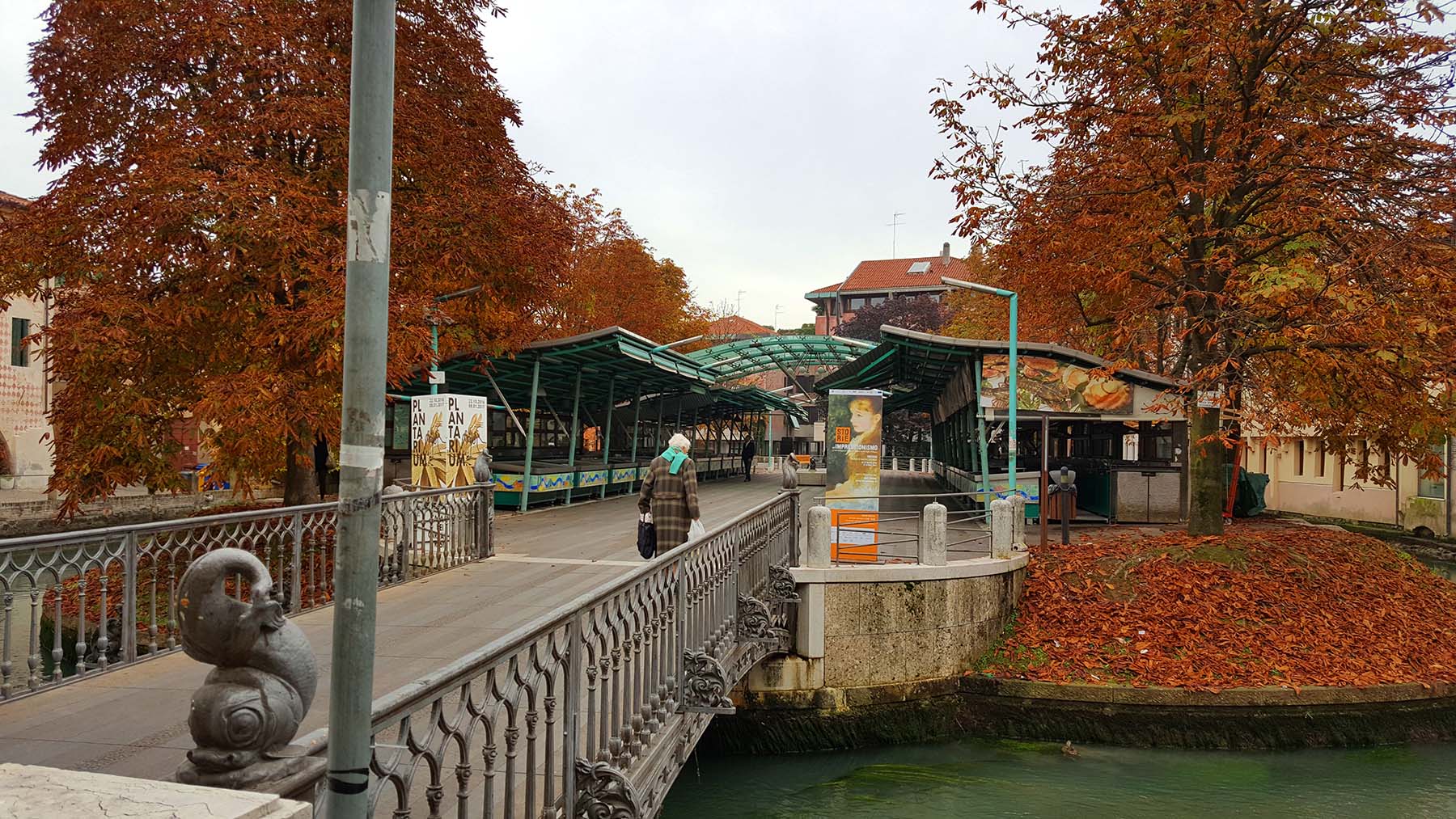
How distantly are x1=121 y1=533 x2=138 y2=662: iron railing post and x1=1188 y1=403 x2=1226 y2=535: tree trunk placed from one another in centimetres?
1352

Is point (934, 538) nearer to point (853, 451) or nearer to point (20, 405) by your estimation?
point (853, 451)

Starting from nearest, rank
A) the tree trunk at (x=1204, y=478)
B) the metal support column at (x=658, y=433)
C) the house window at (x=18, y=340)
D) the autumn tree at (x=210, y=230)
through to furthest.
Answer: the autumn tree at (x=210, y=230), the tree trunk at (x=1204, y=478), the house window at (x=18, y=340), the metal support column at (x=658, y=433)

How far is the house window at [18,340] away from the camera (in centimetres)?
3142

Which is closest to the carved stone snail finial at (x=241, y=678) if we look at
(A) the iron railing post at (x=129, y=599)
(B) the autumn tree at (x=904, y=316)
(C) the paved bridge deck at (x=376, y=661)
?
(C) the paved bridge deck at (x=376, y=661)

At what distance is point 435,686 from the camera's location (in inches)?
124

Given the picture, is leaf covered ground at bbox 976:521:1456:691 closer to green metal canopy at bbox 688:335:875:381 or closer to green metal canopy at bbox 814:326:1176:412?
green metal canopy at bbox 814:326:1176:412

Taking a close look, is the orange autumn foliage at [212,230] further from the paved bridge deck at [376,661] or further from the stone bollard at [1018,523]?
the stone bollard at [1018,523]

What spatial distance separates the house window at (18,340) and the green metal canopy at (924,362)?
26.4 metres

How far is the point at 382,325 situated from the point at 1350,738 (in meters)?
13.0

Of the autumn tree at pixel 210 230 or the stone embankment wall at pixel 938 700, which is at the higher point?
the autumn tree at pixel 210 230

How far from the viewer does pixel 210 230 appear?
442 inches

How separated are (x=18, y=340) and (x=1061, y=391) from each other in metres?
31.9

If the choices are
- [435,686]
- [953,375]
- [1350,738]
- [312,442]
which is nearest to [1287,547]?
[1350,738]

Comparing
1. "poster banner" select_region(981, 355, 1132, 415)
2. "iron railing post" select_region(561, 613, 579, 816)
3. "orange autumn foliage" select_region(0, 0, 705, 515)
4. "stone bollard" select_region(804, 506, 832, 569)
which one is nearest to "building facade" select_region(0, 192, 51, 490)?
"orange autumn foliage" select_region(0, 0, 705, 515)
